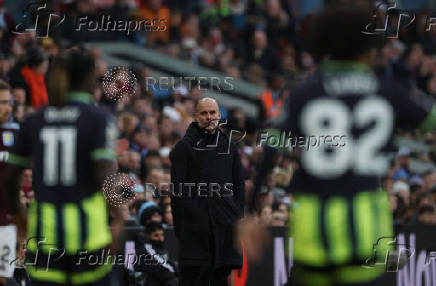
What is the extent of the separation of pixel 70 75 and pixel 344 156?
167cm

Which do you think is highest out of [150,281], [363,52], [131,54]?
[131,54]

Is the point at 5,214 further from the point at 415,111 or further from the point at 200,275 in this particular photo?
the point at 415,111

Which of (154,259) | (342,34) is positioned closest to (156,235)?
(154,259)

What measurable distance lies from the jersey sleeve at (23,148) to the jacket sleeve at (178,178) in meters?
3.17

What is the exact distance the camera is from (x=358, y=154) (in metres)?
4.90

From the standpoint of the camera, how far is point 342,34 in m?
4.91

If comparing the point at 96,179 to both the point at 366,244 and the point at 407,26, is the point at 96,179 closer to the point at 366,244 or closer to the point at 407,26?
the point at 366,244

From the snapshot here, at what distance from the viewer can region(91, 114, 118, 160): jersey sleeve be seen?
543 cm

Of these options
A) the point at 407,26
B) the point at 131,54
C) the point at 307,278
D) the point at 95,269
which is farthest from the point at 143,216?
the point at 407,26

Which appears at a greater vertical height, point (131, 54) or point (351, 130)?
point (131, 54)

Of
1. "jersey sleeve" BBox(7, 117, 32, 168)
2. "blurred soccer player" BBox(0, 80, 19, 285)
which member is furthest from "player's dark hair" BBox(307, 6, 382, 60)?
"blurred soccer player" BBox(0, 80, 19, 285)

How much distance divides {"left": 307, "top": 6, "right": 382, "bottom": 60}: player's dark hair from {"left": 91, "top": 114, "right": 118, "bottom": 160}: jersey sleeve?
1.27 m

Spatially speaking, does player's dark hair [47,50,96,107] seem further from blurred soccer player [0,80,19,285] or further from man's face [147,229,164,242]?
man's face [147,229,164,242]

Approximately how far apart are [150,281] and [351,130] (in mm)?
5436
